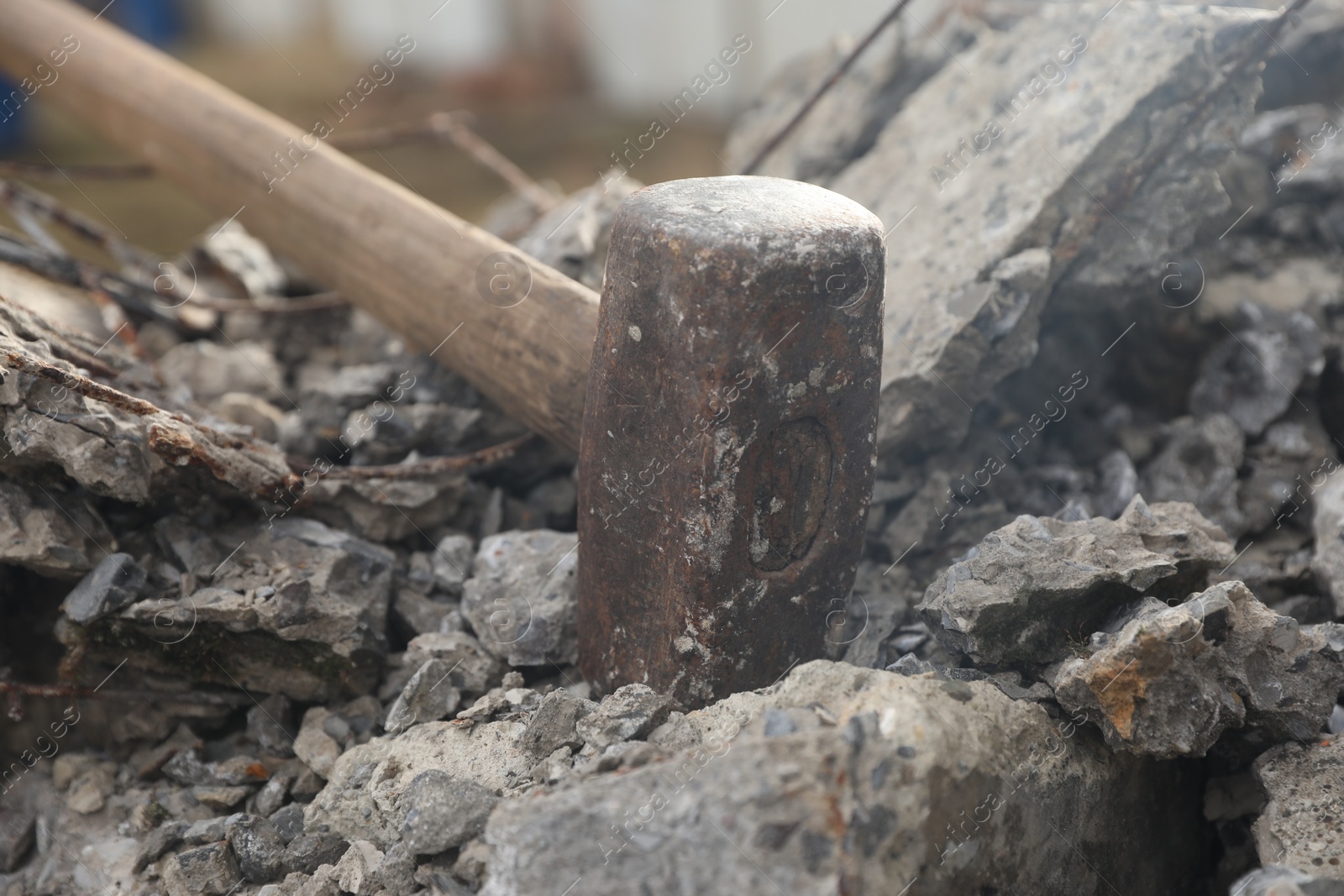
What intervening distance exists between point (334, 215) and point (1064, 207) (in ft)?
6.99

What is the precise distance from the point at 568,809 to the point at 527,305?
52.4 inches

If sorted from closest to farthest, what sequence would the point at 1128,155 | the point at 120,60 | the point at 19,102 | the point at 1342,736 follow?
1. the point at 1342,736
2. the point at 1128,155
3. the point at 120,60
4. the point at 19,102

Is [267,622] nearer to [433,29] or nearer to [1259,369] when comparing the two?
[1259,369]

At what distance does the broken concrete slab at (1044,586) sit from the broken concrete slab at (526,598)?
858mm

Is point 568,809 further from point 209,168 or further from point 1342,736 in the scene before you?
point 209,168

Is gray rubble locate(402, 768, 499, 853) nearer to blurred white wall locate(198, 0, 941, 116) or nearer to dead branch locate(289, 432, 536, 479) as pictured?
dead branch locate(289, 432, 536, 479)

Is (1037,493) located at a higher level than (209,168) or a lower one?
lower

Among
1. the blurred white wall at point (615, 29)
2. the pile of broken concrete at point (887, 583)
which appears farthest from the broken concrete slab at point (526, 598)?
the blurred white wall at point (615, 29)

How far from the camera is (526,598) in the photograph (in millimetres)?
2443

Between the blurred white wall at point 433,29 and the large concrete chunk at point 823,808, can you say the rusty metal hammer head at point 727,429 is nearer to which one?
the large concrete chunk at point 823,808

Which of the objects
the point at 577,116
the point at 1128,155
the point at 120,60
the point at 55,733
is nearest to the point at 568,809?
the point at 55,733

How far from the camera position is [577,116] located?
8.40 m

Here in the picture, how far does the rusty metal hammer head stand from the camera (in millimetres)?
1754


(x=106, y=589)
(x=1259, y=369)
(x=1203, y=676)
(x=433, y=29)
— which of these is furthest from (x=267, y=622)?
(x=433, y=29)
